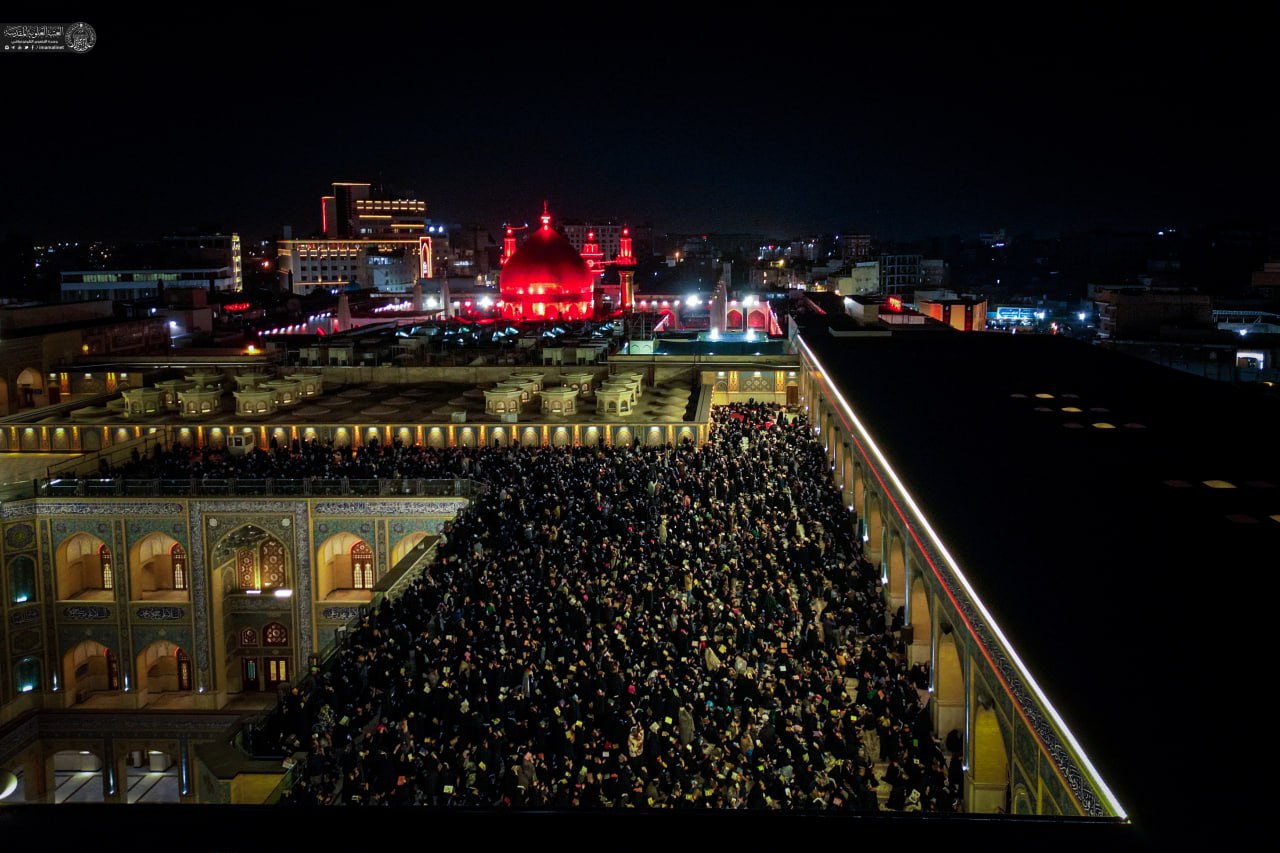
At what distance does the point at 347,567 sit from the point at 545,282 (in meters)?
31.6

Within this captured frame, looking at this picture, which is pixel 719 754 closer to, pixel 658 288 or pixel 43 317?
pixel 43 317

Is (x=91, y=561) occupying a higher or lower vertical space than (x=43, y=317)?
lower

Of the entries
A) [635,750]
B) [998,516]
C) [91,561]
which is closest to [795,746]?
[635,750]

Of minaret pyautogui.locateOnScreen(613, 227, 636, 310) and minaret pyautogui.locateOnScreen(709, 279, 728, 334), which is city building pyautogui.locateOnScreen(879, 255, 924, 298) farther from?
minaret pyautogui.locateOnScreen(709, 279, 728, 334)

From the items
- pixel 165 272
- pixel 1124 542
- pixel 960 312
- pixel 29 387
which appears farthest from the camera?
pixel 165 272

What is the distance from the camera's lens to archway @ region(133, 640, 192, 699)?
85.9 ft

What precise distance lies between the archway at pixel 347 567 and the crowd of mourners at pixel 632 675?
22.7ft

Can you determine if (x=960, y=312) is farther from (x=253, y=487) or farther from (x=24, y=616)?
(x=24, y=616)

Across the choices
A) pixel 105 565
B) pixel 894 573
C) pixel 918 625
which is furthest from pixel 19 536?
pixel 918 625

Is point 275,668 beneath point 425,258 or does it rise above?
beneath

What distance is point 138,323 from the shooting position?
45.3 meters

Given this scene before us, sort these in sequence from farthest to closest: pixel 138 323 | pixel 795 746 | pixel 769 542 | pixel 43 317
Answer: pixel 138 323, pixel 43 317, pixel 769 542, pixel 795 746

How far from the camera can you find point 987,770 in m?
10.5

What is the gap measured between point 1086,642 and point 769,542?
9.59m
